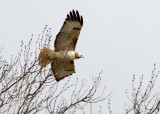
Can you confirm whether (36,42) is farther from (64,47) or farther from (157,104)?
(157,104)

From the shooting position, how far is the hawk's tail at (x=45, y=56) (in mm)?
6886

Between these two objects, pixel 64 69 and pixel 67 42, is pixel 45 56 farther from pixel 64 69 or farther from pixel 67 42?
pixel 64 69

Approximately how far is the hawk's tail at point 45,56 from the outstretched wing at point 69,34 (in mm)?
291

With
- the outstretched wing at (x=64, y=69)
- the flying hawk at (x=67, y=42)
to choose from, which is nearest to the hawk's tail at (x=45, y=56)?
the flying hawk at (x=67, y=42)

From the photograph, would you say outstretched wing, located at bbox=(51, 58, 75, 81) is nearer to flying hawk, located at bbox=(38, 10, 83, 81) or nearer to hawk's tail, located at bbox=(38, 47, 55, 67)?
flying hawk, located at bbox=(38, 10, 83, 81)

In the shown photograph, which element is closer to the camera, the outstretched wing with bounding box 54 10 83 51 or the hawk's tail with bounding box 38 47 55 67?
the hawk's tail with bounding box 38 47 55 67

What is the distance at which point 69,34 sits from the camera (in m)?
7.61

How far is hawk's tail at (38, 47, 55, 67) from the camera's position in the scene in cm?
689

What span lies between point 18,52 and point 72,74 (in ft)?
4.85

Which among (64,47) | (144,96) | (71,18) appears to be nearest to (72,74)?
(64,47)

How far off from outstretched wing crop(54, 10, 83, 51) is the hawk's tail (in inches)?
11.4

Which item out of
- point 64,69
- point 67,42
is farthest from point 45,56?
point 64,69

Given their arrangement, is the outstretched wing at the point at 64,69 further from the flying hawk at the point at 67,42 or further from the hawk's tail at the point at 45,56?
the hawk's tail at the point at 45,56

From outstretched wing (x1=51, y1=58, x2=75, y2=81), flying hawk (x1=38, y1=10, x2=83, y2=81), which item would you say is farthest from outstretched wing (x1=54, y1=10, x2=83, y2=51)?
outstretched wing (x1=51, y1=58, x2=75, y2=81)
